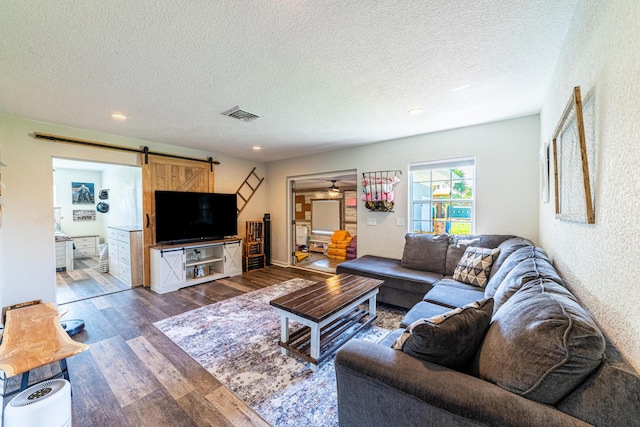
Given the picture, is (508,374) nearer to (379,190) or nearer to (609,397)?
(609,397)

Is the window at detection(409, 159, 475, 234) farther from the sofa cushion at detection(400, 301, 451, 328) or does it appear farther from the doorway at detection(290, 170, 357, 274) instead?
the doorway at detection(290, 170, 357, 274)

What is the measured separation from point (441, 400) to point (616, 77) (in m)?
1.40

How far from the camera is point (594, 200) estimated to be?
1.15 m

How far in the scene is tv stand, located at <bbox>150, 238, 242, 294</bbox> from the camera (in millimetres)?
4109

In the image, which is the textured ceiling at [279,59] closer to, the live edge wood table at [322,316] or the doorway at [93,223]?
the live edge wood table at [322,316]

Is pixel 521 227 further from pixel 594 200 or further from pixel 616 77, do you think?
pixel 616 77

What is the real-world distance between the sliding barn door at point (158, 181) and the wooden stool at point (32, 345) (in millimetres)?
2177

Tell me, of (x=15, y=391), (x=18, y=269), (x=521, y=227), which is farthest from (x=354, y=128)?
(x=18, y=269)

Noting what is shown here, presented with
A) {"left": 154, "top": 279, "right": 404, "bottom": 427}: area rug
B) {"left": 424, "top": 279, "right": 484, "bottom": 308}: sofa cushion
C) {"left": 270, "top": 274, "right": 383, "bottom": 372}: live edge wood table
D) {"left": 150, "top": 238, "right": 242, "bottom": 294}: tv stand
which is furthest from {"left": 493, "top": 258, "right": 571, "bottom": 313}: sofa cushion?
{"left": 150, "top": 238, "right": 242, "bottom": 294}: tv stand

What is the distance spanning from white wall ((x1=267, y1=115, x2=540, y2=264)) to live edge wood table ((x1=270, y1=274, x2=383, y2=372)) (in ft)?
5.39

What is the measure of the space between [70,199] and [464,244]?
9241 millimetres

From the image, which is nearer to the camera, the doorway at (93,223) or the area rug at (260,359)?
the area rug at (260,359)

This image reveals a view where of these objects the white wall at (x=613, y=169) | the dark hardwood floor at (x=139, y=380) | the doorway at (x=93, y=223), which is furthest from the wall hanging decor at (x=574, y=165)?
the doorway at (x=93, y=223)

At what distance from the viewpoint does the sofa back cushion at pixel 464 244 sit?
3.17 metres
